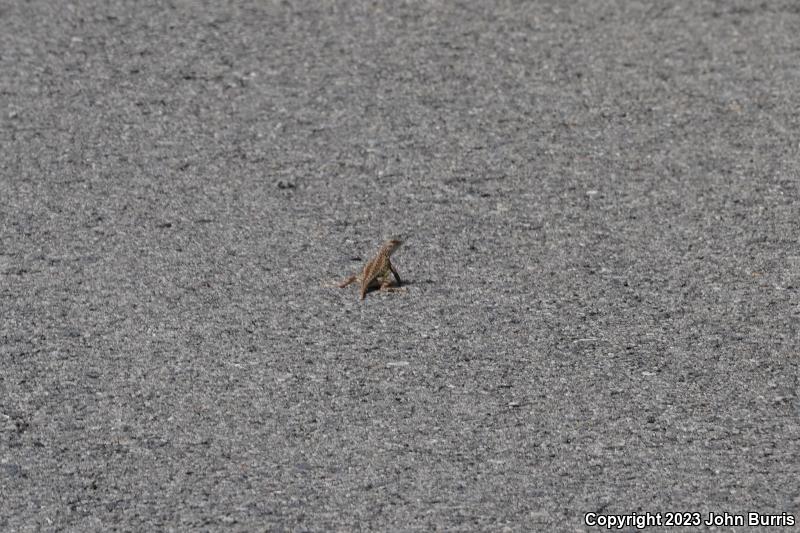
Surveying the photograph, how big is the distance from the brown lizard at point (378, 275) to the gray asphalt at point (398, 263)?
7 cm

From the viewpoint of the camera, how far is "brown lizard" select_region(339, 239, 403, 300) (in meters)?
5.77

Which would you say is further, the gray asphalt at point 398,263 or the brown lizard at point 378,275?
the brown lizard at point 378,275

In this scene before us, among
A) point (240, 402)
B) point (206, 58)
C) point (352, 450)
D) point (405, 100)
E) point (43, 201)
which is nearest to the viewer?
point (352, 450)

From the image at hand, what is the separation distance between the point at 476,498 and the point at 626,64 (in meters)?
4.62

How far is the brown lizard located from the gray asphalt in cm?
7

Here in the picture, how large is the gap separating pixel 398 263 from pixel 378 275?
13.2 inches

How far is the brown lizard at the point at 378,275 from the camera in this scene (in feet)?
18.9

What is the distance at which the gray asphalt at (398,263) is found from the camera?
440 centimetres

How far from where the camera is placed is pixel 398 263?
611 cm

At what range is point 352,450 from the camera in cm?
455

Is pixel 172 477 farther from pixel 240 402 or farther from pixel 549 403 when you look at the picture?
pixel 549 403

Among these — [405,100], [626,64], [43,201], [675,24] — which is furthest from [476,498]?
[675,24]

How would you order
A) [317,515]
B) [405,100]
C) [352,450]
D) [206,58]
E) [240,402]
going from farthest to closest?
[206,58]
[405,100]
[240,402]
[352,450]
[317,515]

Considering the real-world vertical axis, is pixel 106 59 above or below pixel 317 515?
below
